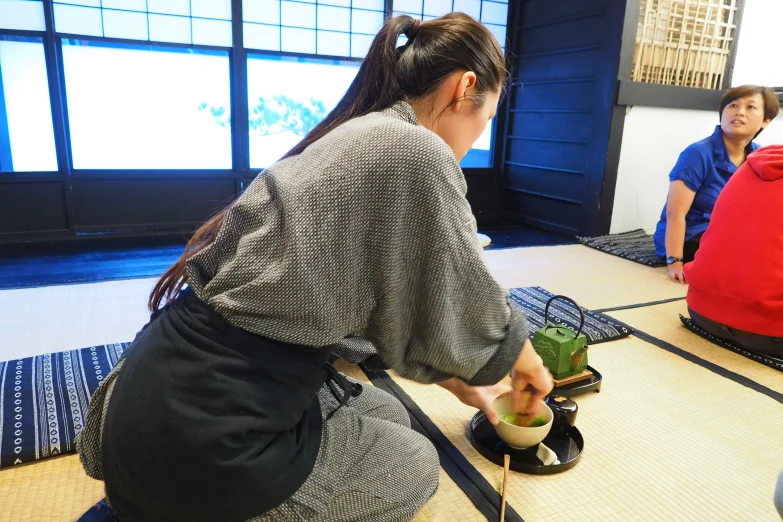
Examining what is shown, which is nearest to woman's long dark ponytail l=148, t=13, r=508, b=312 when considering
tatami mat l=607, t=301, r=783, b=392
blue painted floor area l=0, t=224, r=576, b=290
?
tatami mat l=607, t=301, r=783, b=392

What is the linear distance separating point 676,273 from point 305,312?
2.94m

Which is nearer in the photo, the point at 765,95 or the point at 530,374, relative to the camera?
the point at 530,374

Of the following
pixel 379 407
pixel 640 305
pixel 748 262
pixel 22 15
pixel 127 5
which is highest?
pixel 127 5

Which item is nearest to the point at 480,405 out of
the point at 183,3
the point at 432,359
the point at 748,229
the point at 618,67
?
the point at 432,359

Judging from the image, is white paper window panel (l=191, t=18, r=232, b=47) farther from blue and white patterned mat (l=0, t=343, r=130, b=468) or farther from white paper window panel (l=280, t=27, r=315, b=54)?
blue and white patterned mat (l=0, t=343, r=130, b=468)

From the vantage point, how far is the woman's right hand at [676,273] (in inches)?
125

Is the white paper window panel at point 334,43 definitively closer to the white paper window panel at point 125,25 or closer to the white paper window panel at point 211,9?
the white paper window panel at point 211,9

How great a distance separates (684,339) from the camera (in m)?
2.28

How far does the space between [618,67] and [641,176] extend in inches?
36.3

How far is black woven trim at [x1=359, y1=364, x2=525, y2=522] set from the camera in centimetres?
127

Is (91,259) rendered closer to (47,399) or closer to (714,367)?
(47,399)

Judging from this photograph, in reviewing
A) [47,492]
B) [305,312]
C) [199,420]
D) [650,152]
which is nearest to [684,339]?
[305,312]

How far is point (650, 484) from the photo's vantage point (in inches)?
53.8

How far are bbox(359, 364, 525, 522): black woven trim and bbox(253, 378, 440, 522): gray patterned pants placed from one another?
138 millimetres
